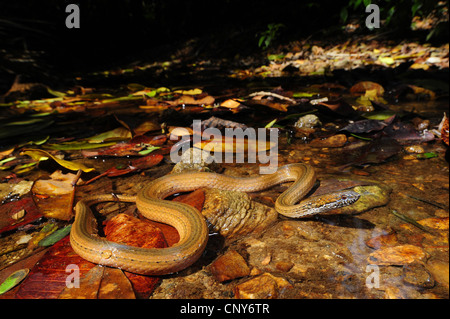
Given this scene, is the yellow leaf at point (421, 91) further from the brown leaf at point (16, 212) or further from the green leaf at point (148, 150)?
the brown leaf at point (16, 212)

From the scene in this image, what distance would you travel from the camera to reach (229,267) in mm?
1911

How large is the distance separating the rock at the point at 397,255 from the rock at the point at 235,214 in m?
0.84

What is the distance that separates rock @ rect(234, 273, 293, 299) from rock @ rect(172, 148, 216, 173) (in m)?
1.73

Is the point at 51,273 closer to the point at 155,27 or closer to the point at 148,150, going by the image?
the point at 148,150

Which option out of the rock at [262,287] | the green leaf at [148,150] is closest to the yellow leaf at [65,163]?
the green leaf at [148,150]

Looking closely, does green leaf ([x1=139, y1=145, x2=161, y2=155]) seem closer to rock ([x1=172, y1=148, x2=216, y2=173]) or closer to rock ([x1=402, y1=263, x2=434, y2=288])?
rock ([x1=172, y1=148, x2=216, y2=173])

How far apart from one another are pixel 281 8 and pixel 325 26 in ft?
9.88

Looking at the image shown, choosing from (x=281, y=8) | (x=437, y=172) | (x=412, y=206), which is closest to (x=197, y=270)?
(x=412, y=206)

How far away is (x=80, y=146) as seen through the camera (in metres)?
4.04

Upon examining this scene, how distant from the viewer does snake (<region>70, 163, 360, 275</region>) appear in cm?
197

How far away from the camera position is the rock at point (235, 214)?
7.71 feet

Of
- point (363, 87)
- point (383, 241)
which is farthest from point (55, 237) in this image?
point (363, 87)

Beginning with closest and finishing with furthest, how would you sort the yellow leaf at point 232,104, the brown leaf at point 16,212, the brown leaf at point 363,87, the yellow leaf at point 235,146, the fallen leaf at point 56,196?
the brown leaf at point 16,212
the fallen leaf at point 56,196
the yellow leaf at point 235,146
the yellow leaf at point 232,104
the brown leaf at point 363,87
